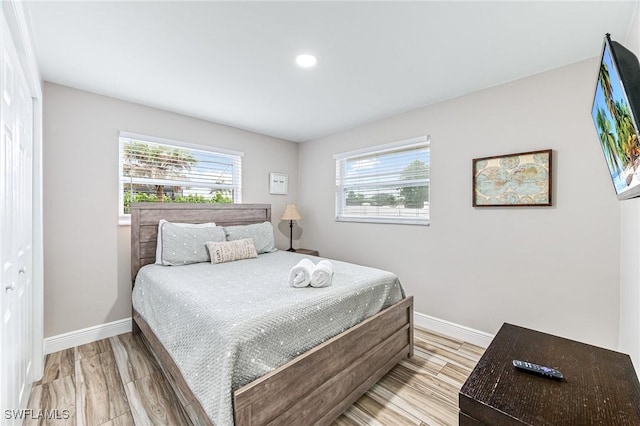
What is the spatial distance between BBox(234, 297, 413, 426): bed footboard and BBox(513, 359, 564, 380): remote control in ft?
2.97

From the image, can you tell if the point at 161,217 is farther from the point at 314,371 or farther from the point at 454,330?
the point at 454,330

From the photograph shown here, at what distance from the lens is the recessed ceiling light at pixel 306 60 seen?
205 centimetres

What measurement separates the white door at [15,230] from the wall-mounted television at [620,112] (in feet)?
7.32

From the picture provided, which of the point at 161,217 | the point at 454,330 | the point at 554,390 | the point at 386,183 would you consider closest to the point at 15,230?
the point at 161,217

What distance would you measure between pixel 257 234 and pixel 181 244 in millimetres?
872

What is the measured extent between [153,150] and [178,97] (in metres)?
0.72

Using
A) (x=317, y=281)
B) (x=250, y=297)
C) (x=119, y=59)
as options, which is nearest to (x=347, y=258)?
(x=317, y=281)

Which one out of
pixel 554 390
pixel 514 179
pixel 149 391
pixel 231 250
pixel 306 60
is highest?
pixel 306 60

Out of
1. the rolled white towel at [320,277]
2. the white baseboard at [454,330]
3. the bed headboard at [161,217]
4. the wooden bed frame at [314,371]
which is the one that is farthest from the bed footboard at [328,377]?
the bed headboard at [161,217]

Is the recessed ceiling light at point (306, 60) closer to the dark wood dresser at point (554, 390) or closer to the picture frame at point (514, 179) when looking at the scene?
the picture frame at point (514, 179)

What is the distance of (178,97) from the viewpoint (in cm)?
278

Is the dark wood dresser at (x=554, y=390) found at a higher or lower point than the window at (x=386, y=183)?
lower

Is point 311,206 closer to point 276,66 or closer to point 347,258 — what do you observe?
point 347,258

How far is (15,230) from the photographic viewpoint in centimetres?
148
